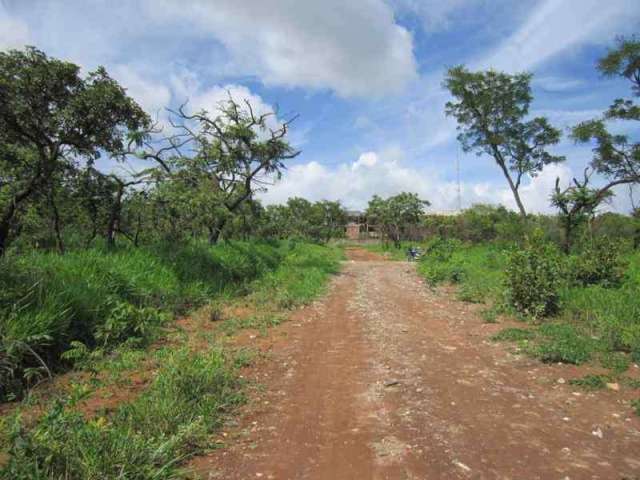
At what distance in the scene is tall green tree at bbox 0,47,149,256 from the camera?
7023 mm

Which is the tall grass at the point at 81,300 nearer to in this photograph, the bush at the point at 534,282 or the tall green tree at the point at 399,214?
the bush at the point at 534,282

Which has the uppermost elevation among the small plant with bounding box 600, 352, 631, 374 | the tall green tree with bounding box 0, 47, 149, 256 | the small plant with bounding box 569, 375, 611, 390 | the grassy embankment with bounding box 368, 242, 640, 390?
the tall green tree with bounding box 0, 47, 149, 256

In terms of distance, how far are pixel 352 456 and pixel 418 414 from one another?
0.87 m

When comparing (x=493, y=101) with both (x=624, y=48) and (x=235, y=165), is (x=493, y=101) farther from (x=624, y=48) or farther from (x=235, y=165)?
(x=235, y=165)

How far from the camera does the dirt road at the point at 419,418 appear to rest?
271 centimetres

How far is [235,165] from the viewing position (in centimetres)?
1437

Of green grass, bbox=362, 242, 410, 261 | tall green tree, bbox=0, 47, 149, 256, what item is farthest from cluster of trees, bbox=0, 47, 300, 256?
green grass, bbox=362, 242, 410, 261

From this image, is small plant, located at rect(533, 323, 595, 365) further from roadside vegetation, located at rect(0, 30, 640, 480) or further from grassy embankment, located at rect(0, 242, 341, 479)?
grassy embankment, located at rect(0, 242, 341, 479)

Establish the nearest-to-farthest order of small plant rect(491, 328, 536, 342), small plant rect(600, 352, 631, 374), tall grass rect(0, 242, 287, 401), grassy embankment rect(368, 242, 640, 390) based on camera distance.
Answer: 1. tall grass rect(0, 242, 287, 401)
2. small plant rect(600, 352, 631, 374)
3. grassy embankment rect(368, 242, 640, 390)
4. small plant rect(491, 328, 536, 342)

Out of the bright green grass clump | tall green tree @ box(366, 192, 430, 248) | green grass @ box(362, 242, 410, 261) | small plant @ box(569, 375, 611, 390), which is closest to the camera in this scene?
the bright green grass clump

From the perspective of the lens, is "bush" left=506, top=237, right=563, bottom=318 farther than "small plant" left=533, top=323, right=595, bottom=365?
Yes

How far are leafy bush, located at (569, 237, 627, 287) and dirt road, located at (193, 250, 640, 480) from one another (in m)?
3.69

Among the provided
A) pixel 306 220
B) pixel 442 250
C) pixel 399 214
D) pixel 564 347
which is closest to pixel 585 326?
pixel 564 347

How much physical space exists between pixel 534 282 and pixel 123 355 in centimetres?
623
